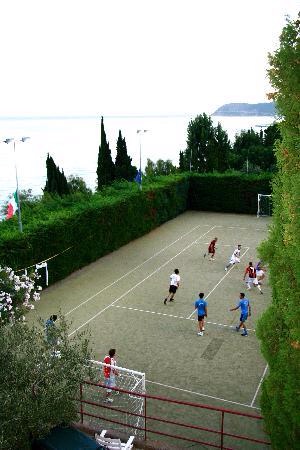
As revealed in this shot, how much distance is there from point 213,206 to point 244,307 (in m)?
26.6

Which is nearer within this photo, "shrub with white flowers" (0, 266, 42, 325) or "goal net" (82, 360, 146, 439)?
"goal net" (82, 360, 146, 439)

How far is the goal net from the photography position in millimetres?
12531

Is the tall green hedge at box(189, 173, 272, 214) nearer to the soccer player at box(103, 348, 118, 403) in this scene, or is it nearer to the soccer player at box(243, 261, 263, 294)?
the soccer player at box(243, 261, 263, 294)

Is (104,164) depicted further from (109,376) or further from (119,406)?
(119,406)

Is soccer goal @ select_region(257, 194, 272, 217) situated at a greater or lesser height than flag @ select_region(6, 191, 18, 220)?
lesser

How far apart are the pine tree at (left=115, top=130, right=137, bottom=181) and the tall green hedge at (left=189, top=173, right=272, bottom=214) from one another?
1350 cm

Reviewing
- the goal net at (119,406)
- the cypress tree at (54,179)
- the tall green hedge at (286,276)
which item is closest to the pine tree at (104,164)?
the cypress tree at (54,179)

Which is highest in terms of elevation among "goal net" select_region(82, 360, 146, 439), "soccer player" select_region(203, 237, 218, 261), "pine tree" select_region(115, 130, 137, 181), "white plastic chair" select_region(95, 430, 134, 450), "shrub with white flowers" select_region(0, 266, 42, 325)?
"pine tree" select_region(115, 130, 137, 181)

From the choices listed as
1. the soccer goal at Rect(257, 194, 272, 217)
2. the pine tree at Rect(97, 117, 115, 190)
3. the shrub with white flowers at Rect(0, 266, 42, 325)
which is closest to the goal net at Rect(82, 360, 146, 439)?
the shrub with white flowers at Rect(0, 266, 42, 325)

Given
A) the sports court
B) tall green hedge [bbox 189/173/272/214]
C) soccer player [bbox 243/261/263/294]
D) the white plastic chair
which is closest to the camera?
the white plastic chair

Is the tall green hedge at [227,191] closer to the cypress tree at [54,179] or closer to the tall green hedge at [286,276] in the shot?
the cypress tree at [54,179]

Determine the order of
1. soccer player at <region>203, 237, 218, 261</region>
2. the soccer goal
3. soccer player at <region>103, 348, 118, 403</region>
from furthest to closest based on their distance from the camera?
the soccer goal < soccer player at <region>203, 237, 218, 261</region> < soccer player at <region>103, 348, 118, 403</region>

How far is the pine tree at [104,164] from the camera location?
51.2 metres

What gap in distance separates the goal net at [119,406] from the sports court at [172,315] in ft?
2.90
